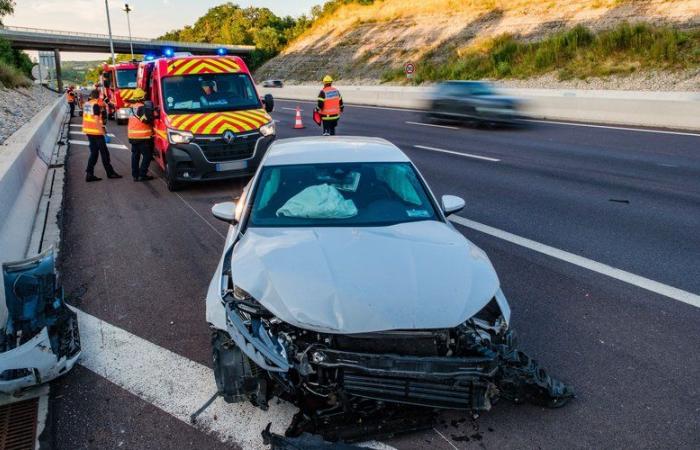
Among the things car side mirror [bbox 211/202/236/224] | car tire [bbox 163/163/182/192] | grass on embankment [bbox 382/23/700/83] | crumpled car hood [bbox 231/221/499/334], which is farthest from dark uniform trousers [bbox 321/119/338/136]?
grass on embankment [bbox 382/23/700/83]

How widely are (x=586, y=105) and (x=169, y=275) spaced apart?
693 inches

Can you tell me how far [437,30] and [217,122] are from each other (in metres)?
41.9

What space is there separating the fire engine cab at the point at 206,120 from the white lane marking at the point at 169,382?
508 centimetres

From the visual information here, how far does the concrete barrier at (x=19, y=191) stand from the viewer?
5.75 m

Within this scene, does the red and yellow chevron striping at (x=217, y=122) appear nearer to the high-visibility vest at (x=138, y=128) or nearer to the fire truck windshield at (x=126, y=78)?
the high-visibility vest at (x=138, y=128)

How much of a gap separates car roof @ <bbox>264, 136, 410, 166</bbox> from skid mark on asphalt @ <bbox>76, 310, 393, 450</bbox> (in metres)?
1.85

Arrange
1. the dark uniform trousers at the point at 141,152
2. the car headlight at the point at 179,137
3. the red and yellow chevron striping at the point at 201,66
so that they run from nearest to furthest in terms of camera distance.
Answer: the car headlight at the point at 179,137 < the red and yellow chevron striping at the point at 201,66 < the dark uniform trousers at the point at 141,152

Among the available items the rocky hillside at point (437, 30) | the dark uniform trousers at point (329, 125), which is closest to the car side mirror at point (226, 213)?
the dark uniform trousers at point (329, 125)

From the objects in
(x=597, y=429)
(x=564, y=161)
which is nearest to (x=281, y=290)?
(x=597, y=429)

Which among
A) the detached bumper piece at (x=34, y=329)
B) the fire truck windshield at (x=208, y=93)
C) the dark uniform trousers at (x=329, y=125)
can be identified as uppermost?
the fire truck windshield at (x=208, y=93)

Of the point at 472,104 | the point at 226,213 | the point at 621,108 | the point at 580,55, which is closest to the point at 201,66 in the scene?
the point at 226,213

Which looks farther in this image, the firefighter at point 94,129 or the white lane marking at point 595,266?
the firefighter at point 94,129

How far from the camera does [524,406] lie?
340cm

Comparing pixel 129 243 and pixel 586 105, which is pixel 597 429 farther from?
pixel 586 105
